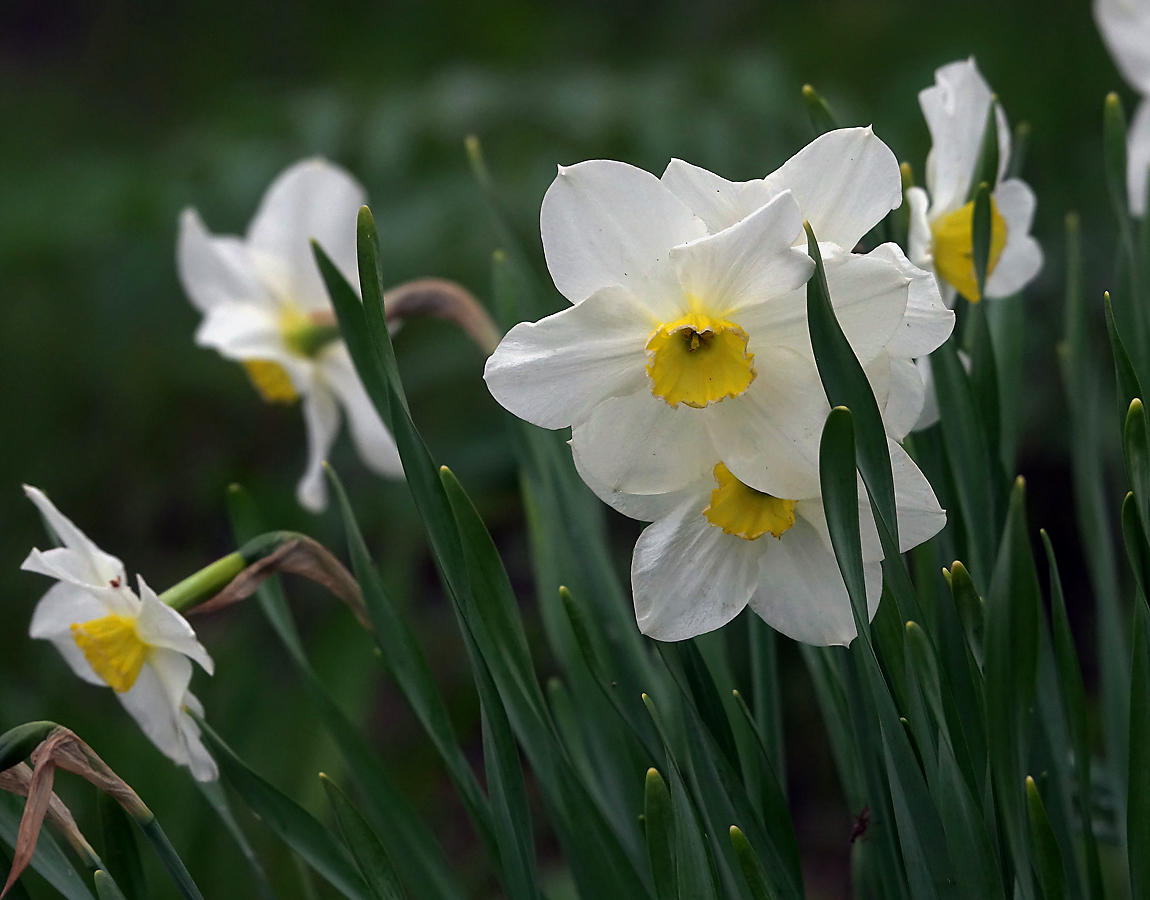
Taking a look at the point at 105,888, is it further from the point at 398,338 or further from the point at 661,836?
the point at 398,338

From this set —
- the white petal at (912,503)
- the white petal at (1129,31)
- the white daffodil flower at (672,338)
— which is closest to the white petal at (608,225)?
the white daffodil flower at (672,338)

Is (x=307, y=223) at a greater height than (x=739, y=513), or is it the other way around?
(x=307, y=223)

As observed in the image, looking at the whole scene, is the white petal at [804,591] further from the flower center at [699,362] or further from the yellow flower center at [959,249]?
the yellow flower center at [959,249]

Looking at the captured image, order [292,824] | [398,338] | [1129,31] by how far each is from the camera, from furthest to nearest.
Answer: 1. [398,338]
2. [1129,31]
3. [292,824]

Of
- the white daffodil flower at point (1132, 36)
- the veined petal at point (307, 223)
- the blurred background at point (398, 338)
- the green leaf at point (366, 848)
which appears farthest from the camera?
the blurred background at point (398, 338)

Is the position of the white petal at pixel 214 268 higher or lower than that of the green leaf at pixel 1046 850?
higher

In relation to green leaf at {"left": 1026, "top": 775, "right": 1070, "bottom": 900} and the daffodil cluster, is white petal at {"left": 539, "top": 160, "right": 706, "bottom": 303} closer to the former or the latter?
the daffodil cluster

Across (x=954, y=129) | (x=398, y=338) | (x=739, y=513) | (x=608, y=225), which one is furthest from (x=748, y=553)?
(x=398, y=338)
